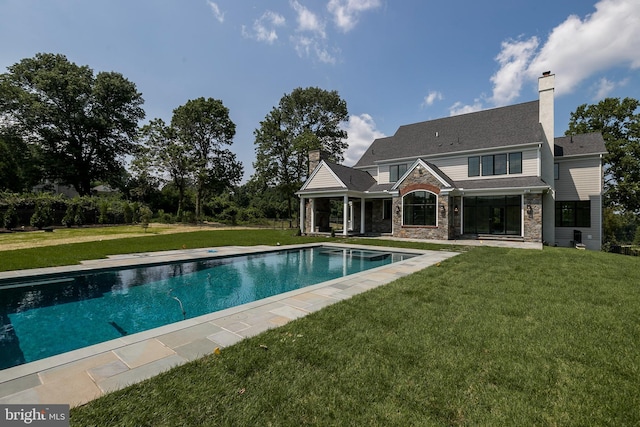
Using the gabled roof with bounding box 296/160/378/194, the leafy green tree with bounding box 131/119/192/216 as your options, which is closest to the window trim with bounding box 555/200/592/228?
the gabled roof with bounding box 296/160/378/194

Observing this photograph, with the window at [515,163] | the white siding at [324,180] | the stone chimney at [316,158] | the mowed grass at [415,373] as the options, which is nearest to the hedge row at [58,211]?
the white siding at [324,180]

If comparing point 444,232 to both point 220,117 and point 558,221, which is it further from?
point 220,117

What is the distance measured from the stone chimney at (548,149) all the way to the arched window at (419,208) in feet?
23.4

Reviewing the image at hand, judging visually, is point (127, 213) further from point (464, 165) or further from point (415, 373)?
point (415, 373)

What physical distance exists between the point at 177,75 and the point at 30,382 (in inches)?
787

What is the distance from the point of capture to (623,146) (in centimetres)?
2280

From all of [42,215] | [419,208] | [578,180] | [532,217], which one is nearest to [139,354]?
[419,208]

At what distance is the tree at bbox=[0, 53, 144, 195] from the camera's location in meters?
28.9

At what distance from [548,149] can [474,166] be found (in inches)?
170

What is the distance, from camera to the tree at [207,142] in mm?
32562

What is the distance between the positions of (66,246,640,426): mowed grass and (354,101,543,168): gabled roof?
1584 centimetres

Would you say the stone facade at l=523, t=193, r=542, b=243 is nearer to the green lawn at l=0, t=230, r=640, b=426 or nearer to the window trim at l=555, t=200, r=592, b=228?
the window trim at l=555, t=200, r=592, b=228

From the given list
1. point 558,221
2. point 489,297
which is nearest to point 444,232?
point 558,221

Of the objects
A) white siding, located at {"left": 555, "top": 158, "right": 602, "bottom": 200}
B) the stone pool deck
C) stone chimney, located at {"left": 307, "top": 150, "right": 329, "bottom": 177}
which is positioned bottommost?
the stone pool deck
